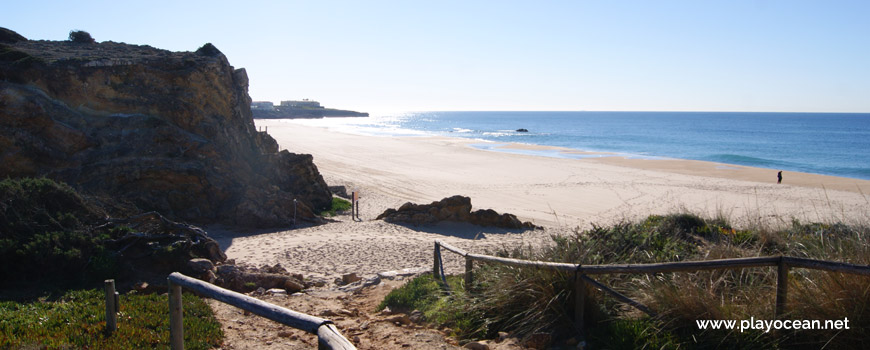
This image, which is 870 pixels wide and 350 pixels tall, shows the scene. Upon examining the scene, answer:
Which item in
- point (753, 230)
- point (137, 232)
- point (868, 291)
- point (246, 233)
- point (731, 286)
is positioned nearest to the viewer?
point (868, 291)

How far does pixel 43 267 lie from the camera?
6746 millimetres

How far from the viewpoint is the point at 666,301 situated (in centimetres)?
451

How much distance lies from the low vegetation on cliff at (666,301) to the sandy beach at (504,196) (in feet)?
5.44

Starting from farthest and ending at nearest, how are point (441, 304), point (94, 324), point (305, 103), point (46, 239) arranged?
point (305, 103)
point (46, 239)
point (441, 304)
point (94, 324)

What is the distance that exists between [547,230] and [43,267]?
11.8 metres

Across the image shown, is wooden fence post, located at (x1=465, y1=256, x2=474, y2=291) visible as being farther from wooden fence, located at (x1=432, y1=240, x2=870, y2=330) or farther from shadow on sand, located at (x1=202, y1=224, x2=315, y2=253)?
shadow on sand, located at (x1=202, y1=224, x2=315, y2=253)

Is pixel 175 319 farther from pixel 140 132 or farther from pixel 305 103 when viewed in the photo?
pixel 305 103

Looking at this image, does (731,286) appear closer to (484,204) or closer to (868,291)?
(868,291)

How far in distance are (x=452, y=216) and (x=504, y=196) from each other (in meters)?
7.23

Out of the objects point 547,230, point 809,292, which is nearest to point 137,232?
point 809,292

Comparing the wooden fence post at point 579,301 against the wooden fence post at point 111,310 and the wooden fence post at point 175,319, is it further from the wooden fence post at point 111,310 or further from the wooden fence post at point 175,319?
the wooden fence post at point 111,310

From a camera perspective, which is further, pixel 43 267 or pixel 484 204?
pixel 484 204

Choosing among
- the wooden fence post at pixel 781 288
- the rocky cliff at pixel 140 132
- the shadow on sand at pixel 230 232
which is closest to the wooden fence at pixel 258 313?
the wooden fence post at pixel 781 288

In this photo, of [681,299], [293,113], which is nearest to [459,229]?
[681,299]
